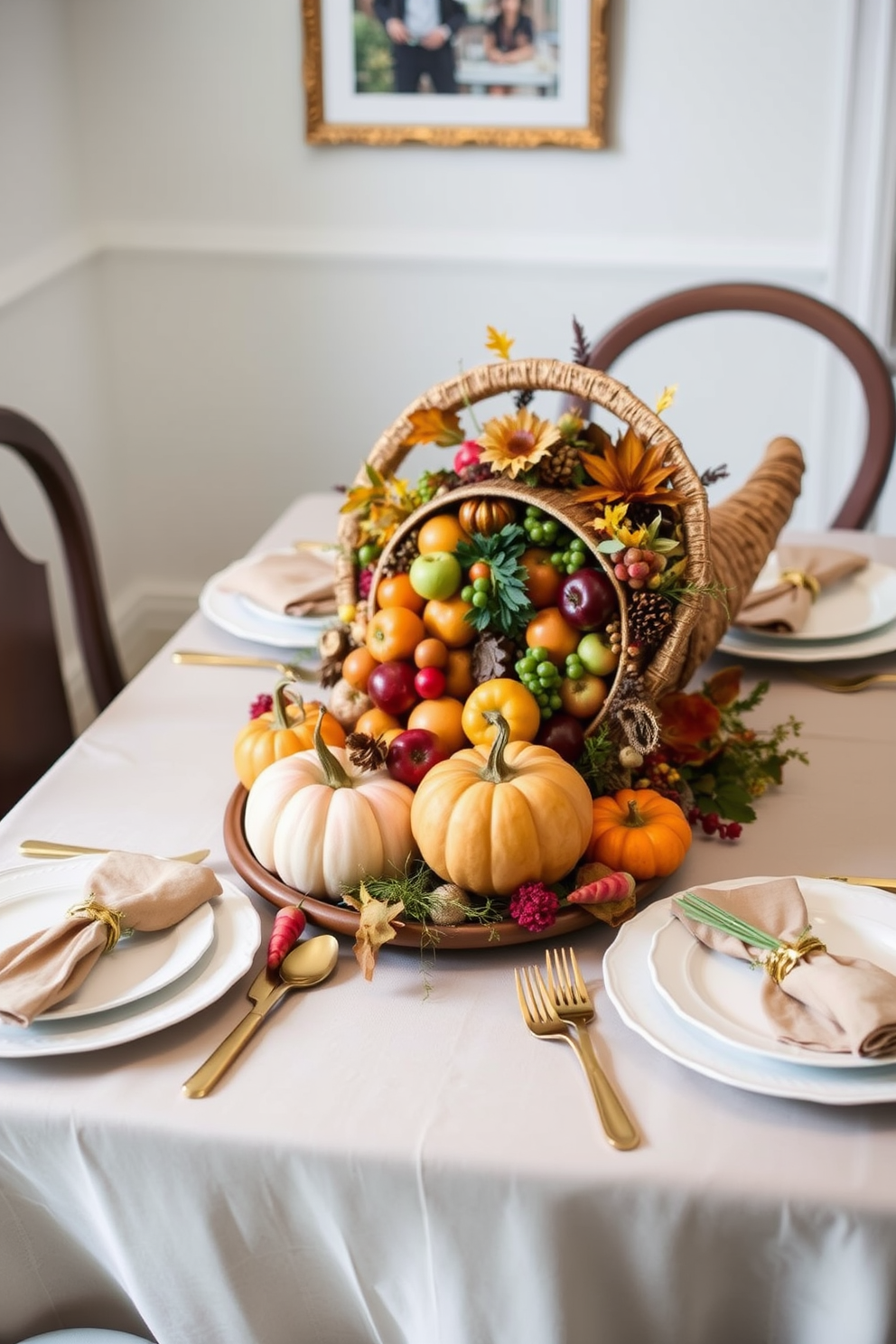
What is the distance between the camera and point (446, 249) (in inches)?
114

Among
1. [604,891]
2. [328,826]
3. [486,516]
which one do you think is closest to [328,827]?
[328,826]

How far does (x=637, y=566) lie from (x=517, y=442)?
0.16 meters

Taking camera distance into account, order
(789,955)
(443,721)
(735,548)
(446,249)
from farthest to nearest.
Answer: (446,249), (735,548), (443,721), (789,955)

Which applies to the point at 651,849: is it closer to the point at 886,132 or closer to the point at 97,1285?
the point at 97,1285

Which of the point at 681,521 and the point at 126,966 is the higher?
the point at 681,521

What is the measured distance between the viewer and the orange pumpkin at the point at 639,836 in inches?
41.9

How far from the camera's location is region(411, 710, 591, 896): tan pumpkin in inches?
38.9

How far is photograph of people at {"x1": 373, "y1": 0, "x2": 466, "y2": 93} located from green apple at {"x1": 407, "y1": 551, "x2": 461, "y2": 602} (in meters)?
1.93

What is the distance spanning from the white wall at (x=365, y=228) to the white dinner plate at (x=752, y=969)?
2.03 metres

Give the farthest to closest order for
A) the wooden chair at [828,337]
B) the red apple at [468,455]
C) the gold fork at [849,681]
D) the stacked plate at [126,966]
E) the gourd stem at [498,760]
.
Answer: the wooden chair at [828,337] → the gold fork at [849,681] → the red apple at [468,455] → the gourd stem at [498,760] → the stacked plate at [126,966]

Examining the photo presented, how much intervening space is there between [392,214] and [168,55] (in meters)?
0.58

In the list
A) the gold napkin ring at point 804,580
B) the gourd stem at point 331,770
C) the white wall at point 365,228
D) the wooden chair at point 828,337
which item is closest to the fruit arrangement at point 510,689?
the gourd stem at point 331,770

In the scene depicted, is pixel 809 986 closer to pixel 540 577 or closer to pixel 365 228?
pixel 540 577

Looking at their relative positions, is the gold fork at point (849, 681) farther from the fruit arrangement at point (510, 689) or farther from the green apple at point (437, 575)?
the green apple at point (437, 575)
